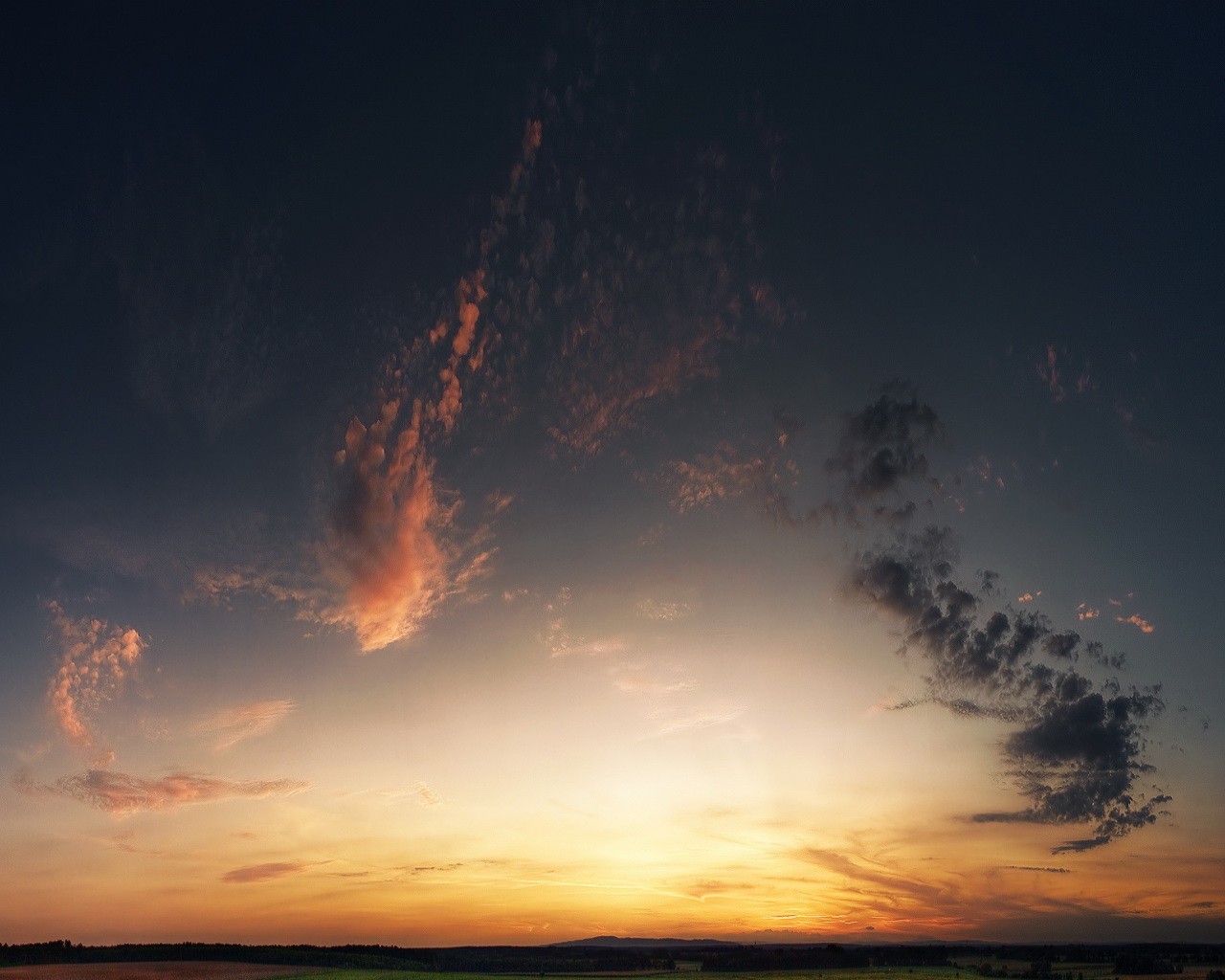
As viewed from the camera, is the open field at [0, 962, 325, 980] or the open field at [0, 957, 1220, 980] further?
the open field at [0, 957, 1220, 980]

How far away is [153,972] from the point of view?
357 feet

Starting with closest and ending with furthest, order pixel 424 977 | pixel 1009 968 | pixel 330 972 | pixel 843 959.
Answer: pixel 424 977 < pixel 330 972 < pixel 1009 968 < pixel 843 959

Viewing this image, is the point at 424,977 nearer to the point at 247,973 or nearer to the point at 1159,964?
the point at 247,973

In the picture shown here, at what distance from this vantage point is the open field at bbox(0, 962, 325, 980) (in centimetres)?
10181

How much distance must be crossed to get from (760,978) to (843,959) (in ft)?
215

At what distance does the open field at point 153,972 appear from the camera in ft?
334

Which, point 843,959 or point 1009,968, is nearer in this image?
point 1009,968

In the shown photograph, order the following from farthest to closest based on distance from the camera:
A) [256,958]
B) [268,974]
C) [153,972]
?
1. [256,958]
2. [268,974]
3. [153,972]

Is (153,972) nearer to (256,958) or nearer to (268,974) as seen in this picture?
(268,974)

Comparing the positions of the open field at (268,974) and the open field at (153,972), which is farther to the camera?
the open field at (268,974)

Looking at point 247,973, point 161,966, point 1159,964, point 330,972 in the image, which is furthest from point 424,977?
point 1159,964

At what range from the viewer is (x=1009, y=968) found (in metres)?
128

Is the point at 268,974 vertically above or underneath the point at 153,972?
underneath

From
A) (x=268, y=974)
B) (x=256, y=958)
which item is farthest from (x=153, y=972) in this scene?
(x=256, y=958)
